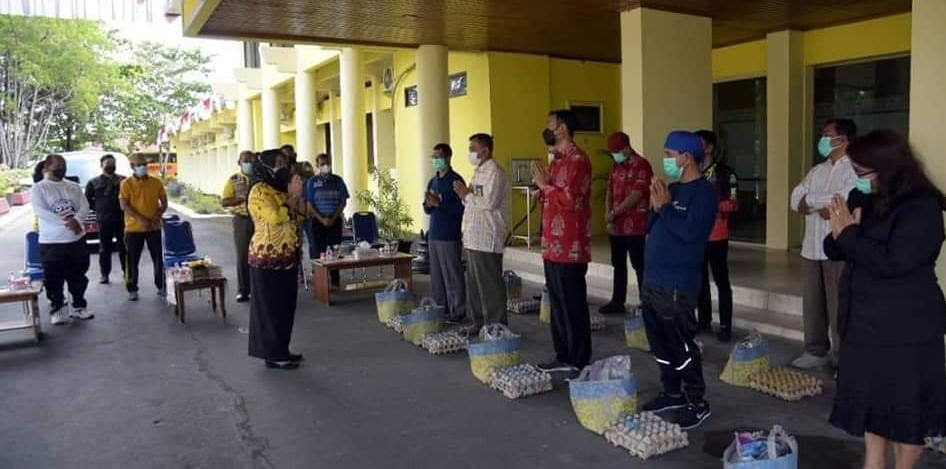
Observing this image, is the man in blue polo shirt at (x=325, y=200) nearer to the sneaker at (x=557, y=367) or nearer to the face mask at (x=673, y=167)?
the sneaker at (x=557, y=367)

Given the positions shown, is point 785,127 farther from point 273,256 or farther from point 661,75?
point 273,256

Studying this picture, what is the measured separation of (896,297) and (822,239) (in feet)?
7.37

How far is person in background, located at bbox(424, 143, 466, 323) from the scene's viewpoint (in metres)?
6.49

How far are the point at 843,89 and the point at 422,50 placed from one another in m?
5.37

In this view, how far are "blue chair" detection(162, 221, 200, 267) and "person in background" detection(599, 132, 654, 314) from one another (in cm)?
472

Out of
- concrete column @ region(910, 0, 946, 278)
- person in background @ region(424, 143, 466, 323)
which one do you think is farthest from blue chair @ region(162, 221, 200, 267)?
concrete column @ region(910, 0, 946, 278)

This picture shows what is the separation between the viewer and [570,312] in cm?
488

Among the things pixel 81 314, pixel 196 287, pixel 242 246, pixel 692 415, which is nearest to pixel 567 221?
pixel 692 415

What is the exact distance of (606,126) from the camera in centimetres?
1204

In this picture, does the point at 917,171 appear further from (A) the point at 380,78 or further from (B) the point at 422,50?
(A) the point at 380,78

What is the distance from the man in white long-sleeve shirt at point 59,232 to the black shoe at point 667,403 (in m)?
5.59

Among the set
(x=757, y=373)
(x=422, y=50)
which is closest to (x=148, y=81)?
(x=422, y=50)

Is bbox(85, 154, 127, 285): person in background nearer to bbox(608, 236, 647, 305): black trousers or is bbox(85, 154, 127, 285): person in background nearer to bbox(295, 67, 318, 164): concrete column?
bbox(608, 236, 647, 305): black trousers

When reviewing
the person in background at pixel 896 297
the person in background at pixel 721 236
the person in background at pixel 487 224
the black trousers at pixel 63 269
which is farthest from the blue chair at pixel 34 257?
the person in background at pixel 896 297
